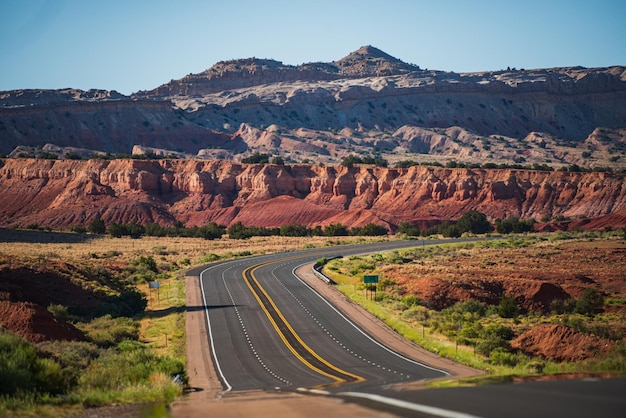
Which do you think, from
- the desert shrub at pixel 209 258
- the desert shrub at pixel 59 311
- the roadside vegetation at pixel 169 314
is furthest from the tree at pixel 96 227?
the desert shrub at pixel 59 311

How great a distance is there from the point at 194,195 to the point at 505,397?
12355 cm

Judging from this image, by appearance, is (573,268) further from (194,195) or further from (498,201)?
(194,195)

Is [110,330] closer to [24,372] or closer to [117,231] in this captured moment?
[24,372]

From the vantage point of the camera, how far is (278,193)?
442 ft

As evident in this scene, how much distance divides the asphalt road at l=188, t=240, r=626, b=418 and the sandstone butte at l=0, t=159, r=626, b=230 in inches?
2196

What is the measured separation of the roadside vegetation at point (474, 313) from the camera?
30.7 metres

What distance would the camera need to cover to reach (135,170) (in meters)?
136

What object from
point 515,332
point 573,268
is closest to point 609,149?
point 573,268

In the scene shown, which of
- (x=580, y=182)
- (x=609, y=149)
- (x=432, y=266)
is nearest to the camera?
(x=432, y=266)

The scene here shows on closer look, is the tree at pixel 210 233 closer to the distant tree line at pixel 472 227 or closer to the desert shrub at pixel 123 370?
the distant tree line at pixel 472 227

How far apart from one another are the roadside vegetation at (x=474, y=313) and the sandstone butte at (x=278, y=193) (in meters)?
45.0

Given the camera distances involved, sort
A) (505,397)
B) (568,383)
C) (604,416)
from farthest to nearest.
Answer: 1. (568,383)
2. (505,397)
3. (604,416)

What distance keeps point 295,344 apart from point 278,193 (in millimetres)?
98795

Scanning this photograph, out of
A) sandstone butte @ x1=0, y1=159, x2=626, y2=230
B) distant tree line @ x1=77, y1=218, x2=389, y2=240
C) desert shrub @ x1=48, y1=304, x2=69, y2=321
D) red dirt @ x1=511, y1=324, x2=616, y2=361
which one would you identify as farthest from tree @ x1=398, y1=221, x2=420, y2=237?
red dirt @ x1=511, y1=324, x2=616, y2=361
